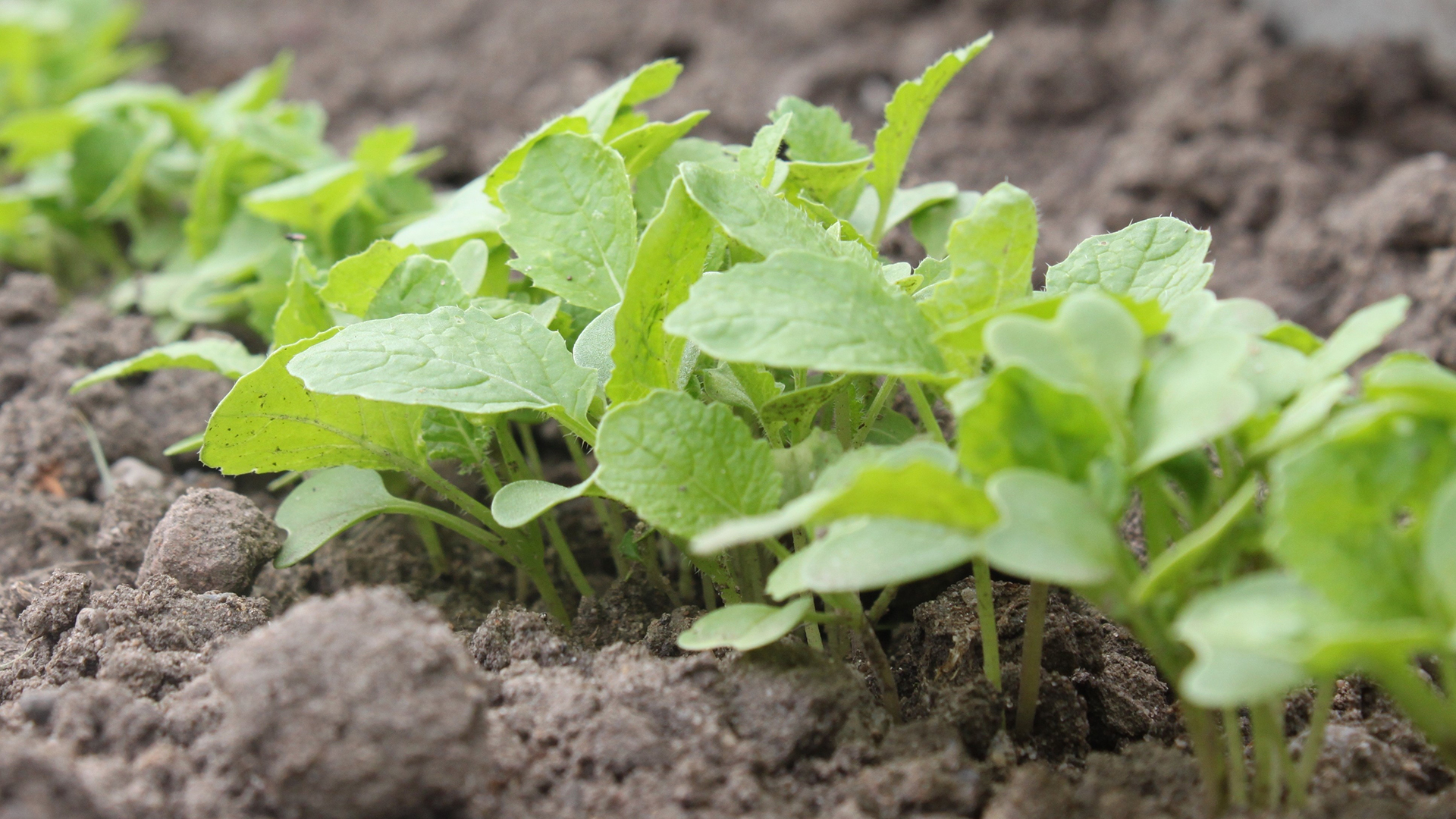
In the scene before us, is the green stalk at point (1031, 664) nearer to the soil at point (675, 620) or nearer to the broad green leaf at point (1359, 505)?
the soil at point (675, 620)

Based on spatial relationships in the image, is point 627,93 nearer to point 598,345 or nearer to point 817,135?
point 817,135

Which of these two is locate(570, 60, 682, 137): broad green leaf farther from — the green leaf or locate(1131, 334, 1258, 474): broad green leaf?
locate(1131, 334, 1258, 474): broad green leaf

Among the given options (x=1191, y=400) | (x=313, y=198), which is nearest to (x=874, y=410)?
(x=1191, y=400)

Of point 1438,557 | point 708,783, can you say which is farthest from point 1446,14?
point 708,783

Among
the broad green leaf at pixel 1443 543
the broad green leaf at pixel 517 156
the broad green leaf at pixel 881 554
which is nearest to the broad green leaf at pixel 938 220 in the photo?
the broad green leaf at pixel 517 156

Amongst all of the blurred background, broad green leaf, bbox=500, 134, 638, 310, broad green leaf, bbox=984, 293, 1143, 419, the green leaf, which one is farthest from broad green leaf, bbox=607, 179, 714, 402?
the blurred background
